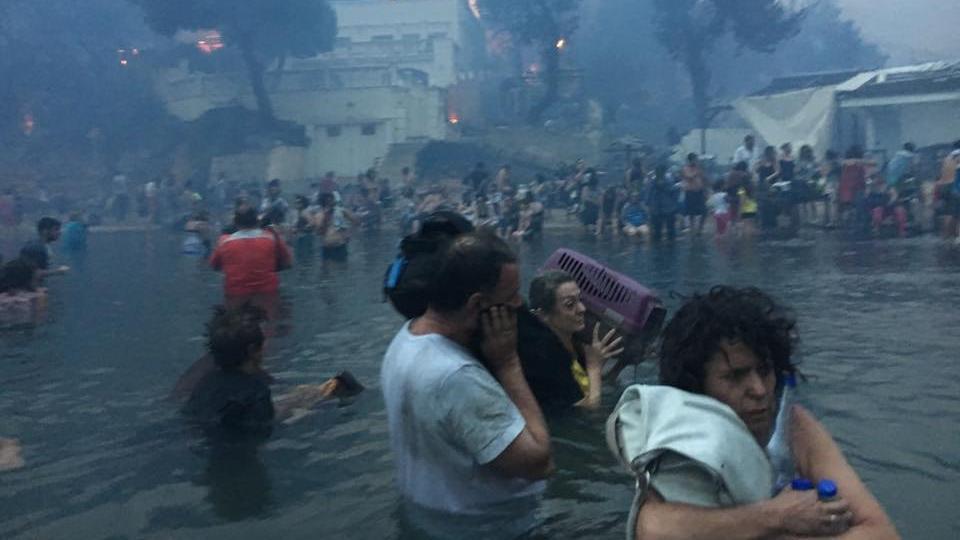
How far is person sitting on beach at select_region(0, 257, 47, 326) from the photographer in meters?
11.6

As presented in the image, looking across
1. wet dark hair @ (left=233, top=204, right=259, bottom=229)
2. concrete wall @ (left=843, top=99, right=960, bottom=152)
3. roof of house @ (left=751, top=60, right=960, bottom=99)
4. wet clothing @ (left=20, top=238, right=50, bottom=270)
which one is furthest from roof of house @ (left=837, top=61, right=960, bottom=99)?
wet clothing @ (left=20, top=238, right=50, bottom=270)

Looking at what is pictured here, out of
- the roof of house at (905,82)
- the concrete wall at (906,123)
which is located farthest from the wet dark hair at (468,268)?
the concrete wall at (906,123)

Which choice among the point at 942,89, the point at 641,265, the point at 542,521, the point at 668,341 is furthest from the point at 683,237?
the point at 668,341

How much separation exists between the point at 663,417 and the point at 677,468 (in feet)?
0.41

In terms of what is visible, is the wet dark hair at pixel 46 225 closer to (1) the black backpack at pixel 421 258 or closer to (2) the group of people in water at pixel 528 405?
(2) the group of people in water at pixel 528 405

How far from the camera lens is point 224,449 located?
6223 millimetres

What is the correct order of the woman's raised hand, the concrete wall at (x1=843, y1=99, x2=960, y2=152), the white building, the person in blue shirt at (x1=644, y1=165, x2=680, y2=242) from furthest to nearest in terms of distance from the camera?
the white building
the concrete wall at (x1=843, y1=99, x2=960, y2=152)
the person in blue shirt at (x1=644, y1=165, x2=680, y2=242)
the woman's raised hand

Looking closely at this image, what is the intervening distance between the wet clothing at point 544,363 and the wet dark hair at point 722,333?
1.62m

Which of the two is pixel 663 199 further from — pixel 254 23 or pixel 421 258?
pixel 254 23

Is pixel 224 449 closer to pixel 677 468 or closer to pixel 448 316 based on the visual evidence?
pixel 448 316

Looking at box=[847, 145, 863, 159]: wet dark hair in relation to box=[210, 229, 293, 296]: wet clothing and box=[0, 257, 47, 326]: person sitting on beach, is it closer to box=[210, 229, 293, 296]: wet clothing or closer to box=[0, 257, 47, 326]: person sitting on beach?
box=[210, 229, 293, 296]: wet clothing

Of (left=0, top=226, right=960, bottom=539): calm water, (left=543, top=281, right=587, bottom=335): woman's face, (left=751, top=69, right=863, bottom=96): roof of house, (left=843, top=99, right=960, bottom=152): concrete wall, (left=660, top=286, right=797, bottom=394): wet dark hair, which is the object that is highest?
(left=751, top=69, right=863, bottom=96): roof of house

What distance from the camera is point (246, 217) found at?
1023 centimetres

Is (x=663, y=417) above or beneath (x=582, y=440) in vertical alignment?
above
